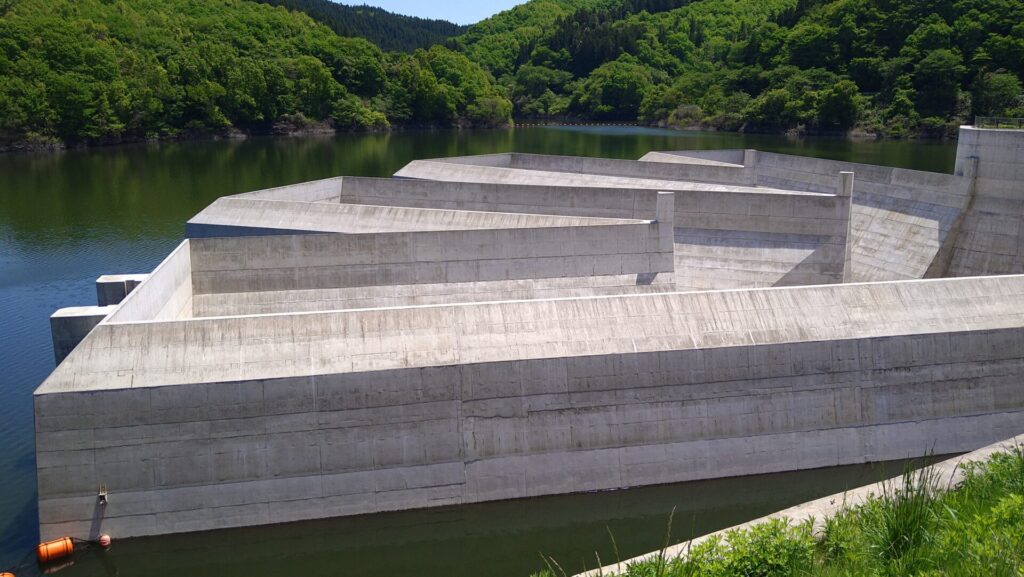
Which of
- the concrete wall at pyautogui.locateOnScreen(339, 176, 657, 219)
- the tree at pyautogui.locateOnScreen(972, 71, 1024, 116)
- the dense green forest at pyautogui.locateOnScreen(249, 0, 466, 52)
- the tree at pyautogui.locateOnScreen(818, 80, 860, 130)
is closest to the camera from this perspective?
the concrete wall at pyautogui.locateOnScreen(339, 176, 657, 219)

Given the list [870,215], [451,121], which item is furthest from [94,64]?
[870,215]

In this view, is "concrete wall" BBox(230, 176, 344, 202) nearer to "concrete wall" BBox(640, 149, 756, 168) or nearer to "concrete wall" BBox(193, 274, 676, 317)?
"concrete wall" BBox(193, 274, 676, 317)

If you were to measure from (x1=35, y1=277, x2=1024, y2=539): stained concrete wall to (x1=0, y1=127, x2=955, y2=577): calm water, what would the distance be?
0.37 meters

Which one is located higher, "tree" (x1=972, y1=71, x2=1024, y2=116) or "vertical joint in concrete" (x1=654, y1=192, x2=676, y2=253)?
"tree" (x1=972, y1=71, x2=1024, y2=116)

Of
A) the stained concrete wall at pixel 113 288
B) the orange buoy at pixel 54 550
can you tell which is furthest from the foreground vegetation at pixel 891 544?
the stained concrete wall at pixel 113 288

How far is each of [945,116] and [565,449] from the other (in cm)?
6941

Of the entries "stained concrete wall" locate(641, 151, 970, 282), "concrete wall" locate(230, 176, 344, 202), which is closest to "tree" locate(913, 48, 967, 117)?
"stained concrete wall" locate(641, 151, 970, 282)

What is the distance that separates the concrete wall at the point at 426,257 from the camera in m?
20.4

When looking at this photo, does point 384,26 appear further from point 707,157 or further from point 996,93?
point 707,157

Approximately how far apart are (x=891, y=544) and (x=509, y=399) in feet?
24.6

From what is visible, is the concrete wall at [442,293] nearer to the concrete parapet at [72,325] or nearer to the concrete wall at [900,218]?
the concrete parapet at [72,325]

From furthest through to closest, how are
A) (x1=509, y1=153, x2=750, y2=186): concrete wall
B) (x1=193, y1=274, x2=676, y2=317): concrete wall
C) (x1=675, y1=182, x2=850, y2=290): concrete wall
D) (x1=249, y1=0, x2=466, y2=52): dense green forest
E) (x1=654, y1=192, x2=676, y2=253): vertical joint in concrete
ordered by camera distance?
(x1=249, y1=0, x2=466, y2=52): dense green forest, (x1=509, y1=153, x2=750, y2=186): concrete wall, (x1=675, y1=182, x2=850, y2=290): concrete wall, (x1=654, y1=192, x2=676, y2=253): vertical joint in concrete, (x1=193, y1=274, x2=676, y2=317): concrete wall

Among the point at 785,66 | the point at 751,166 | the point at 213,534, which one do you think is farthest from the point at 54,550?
the point at 785,66

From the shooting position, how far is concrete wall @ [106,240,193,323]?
1481 centimetres
